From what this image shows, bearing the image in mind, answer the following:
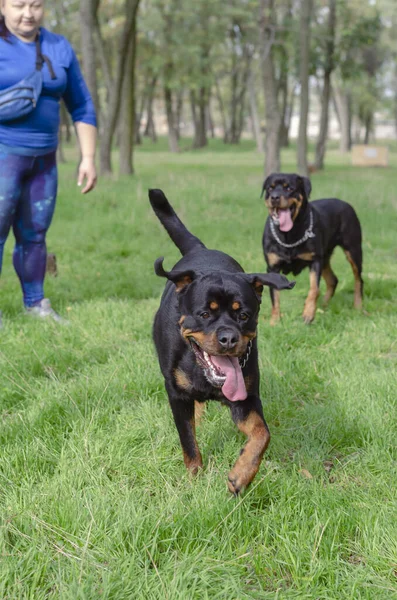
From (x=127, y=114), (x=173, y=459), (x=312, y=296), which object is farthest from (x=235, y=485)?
(x=127, y=114)

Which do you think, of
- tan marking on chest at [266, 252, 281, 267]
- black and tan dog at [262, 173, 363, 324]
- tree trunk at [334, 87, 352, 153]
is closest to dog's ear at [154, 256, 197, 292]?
black and tan dog at [262, 173, 363, 324]

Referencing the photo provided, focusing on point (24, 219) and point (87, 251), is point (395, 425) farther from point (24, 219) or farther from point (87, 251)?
point (87, 251)

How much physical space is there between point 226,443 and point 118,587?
1.20 m

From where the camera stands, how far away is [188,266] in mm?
3371

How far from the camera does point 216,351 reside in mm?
2633

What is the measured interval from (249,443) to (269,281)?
2.39 feet

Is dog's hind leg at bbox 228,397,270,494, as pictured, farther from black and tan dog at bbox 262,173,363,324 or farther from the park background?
black and tan dog at bbox 262,173,363,324

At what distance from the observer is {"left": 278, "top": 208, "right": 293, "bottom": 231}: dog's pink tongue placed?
5.70m

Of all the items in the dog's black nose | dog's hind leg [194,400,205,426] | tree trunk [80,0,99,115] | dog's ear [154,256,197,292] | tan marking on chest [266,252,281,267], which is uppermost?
tree trunk [80,0,99,115]

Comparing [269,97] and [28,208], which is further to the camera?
[269,97]

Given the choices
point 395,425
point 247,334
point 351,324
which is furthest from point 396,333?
point 247,334

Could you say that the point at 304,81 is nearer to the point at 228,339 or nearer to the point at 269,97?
the point at 269,97

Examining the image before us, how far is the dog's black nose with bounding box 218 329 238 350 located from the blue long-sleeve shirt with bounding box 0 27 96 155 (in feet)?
10.1

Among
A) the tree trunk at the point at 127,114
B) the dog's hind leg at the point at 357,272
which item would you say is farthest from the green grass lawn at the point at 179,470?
the tree trunk at the point at 127,114
